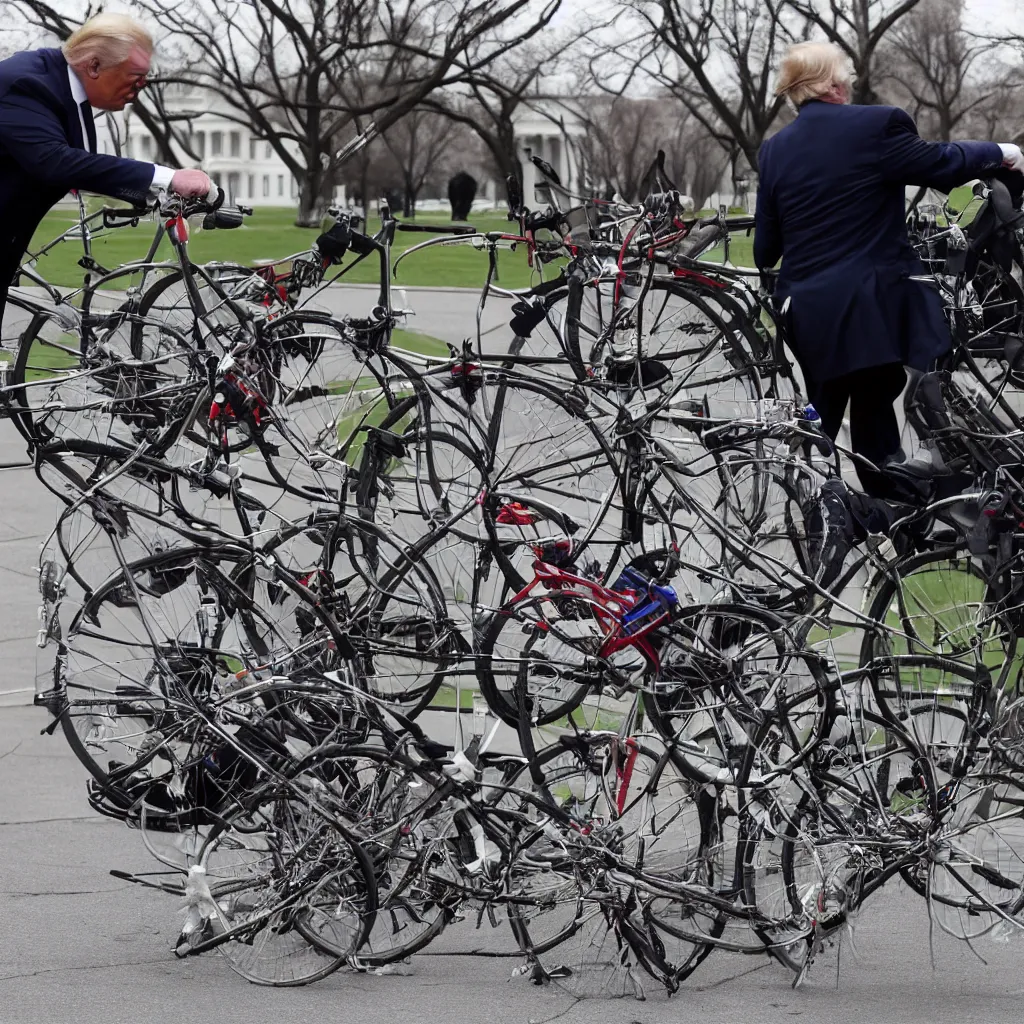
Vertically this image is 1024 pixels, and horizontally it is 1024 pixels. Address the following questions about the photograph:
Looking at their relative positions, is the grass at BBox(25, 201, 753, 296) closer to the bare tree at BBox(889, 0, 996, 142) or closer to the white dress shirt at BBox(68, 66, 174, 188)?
the white dress shirt at BBox(68, 66, 174, 188)

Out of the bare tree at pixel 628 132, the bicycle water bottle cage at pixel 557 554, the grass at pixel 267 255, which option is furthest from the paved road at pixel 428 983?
the bare tree at pixel 628 132

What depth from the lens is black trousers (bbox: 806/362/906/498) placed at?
5.10m

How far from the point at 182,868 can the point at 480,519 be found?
3.47ft

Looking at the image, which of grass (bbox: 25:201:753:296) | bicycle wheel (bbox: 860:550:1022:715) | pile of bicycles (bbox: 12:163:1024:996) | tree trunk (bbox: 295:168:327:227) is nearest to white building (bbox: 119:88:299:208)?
tree trunk (bbox: 295:168:327:227)

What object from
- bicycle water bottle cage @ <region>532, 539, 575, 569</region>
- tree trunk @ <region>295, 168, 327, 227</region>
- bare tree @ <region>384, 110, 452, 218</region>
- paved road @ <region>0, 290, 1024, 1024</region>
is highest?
bare tree @ <region>384, 110, 452, 218</region>

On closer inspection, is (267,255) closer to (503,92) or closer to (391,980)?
(503,92)

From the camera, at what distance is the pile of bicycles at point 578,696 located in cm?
352

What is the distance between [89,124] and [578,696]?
80.6 inches

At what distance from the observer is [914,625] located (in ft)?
12.6

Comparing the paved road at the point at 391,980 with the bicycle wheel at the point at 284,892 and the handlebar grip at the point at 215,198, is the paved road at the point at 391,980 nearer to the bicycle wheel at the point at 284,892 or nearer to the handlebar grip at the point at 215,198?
the bicycle wheel at the point at 284,892

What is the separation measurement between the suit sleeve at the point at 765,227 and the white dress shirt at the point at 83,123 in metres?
1.95

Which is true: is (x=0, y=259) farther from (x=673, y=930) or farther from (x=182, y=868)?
(x=673, y=930)

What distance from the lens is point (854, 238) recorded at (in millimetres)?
4930

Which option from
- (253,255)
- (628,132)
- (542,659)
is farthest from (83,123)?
(628,132)
